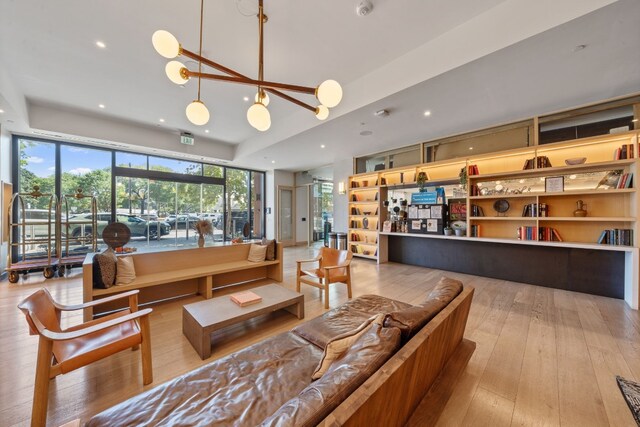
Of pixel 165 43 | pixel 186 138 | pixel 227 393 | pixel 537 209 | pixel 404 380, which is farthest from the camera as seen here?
pixel 186 138

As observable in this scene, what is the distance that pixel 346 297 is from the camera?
3641 mm

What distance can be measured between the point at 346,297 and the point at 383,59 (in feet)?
11.5

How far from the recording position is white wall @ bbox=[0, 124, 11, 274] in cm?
447

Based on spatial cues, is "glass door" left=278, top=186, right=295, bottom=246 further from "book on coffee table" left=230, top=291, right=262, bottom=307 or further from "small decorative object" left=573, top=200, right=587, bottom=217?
"small decorative object" left=573, top=200, right=587, bottom=217

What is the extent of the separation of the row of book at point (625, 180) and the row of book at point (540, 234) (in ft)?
3.28

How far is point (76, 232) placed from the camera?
19.1 ft

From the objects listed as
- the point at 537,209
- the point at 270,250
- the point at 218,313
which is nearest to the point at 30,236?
the point at 270,250

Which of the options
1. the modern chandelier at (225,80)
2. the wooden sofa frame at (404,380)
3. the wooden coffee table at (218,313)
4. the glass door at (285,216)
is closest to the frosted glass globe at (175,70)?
the modern chandelier at (225,80)

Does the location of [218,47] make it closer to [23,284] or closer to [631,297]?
[23,284]

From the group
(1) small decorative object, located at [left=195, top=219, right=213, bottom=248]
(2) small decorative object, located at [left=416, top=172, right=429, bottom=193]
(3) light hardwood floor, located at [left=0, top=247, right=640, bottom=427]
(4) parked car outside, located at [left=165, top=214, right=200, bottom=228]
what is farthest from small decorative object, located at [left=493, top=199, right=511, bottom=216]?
(4) parked car outside, located at [left=165, top=214, right=200, bottom=228]

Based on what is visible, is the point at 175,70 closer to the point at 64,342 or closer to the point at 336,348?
the point at 64,342

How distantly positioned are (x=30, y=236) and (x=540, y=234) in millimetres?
10299

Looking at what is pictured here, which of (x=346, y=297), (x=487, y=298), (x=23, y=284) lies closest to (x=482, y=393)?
(x=346, y=297)

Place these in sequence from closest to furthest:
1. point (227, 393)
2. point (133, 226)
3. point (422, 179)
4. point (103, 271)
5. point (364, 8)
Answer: point (227, 393)
point (364, 8)
point (103, 271)
point (422, 179)
point (133, 226)
